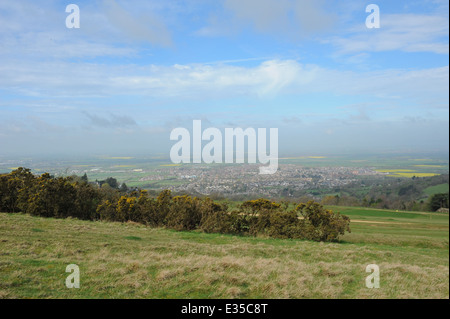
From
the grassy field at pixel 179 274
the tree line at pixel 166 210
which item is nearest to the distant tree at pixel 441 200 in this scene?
the grassy field at pixel 179 274

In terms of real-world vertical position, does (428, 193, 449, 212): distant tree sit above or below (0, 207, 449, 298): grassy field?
above

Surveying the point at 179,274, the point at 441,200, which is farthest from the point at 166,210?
the point at 441,200

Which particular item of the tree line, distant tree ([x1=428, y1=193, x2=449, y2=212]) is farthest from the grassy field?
the tree line

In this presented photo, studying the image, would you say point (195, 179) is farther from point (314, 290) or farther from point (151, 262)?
point (314, 290)

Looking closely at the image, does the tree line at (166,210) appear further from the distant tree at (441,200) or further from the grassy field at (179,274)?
the distant tree at (441,200)

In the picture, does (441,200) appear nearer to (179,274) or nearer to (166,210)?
(179,274)

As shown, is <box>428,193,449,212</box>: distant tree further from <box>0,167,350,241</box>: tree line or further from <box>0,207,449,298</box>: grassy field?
<box>0,167,350,241</box>: tree line

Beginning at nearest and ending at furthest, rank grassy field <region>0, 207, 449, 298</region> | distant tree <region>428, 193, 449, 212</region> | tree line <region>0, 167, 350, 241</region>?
1. distant tree <region>428, 193, 449, 212</region>
2. grassy field <region>0, 207, 449, 298</region>
3. tree line <region>0, 167, 350, 241</region>
